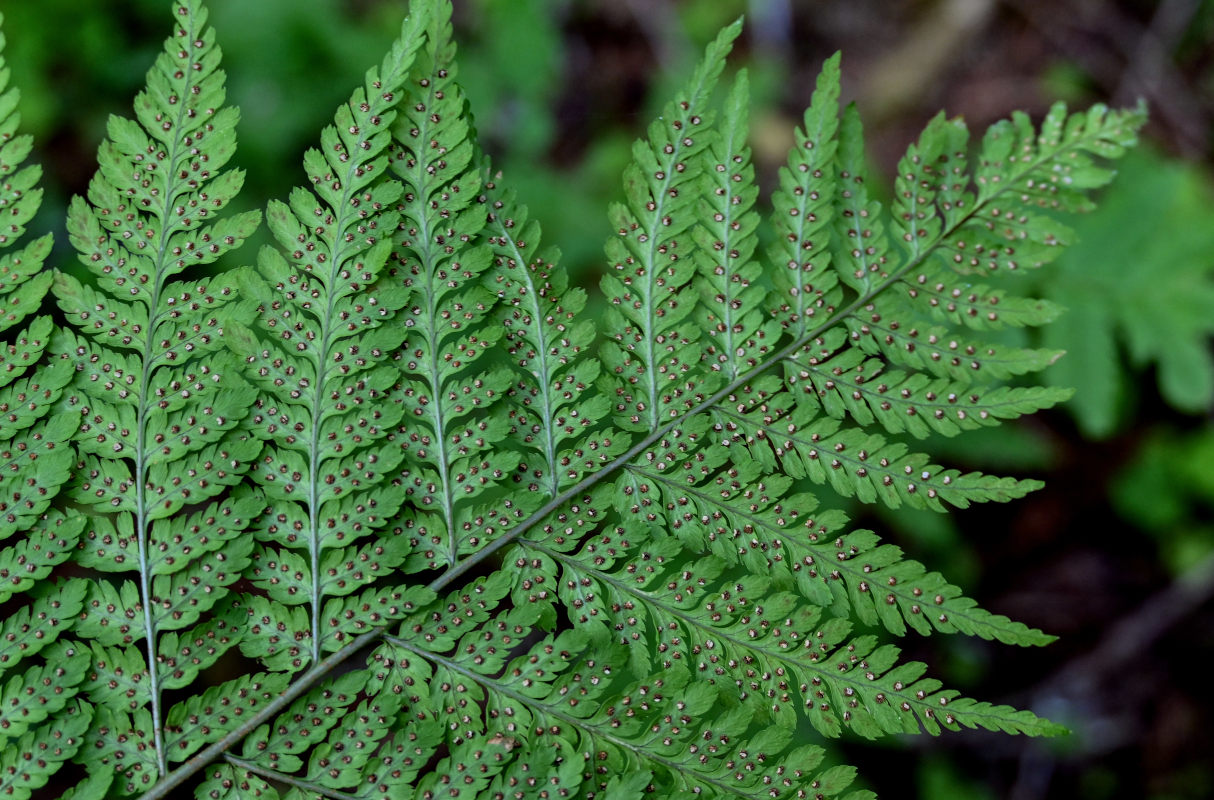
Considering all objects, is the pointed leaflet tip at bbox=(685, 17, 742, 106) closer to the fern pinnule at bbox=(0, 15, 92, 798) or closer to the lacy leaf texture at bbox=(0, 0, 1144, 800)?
the lacy leaf texture at bbox=(0, 0, 1144, 800)

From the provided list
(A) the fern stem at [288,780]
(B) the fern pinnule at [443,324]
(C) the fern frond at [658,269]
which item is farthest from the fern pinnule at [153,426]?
(C) the fern frond at [658,269]

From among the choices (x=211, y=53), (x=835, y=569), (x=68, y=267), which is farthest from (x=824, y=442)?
(x=68, y=267)

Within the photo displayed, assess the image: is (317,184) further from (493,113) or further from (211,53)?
(493,113)

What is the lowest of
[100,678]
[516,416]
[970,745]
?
[970,745]

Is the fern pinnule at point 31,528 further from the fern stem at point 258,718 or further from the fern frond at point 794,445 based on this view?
the fern frond at point 794,445

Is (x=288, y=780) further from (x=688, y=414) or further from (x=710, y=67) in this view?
(x=710, y=67)

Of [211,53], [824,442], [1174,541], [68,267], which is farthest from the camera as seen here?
[1174,541]

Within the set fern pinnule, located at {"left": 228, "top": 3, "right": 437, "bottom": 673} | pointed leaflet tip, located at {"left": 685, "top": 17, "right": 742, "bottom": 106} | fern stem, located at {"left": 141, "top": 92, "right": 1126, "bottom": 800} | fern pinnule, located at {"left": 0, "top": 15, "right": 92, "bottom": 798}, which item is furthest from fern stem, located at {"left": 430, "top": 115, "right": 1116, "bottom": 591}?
fern pinnule, located at {"left": 0, "top": 15, "right": 92, "bottom": 798}
